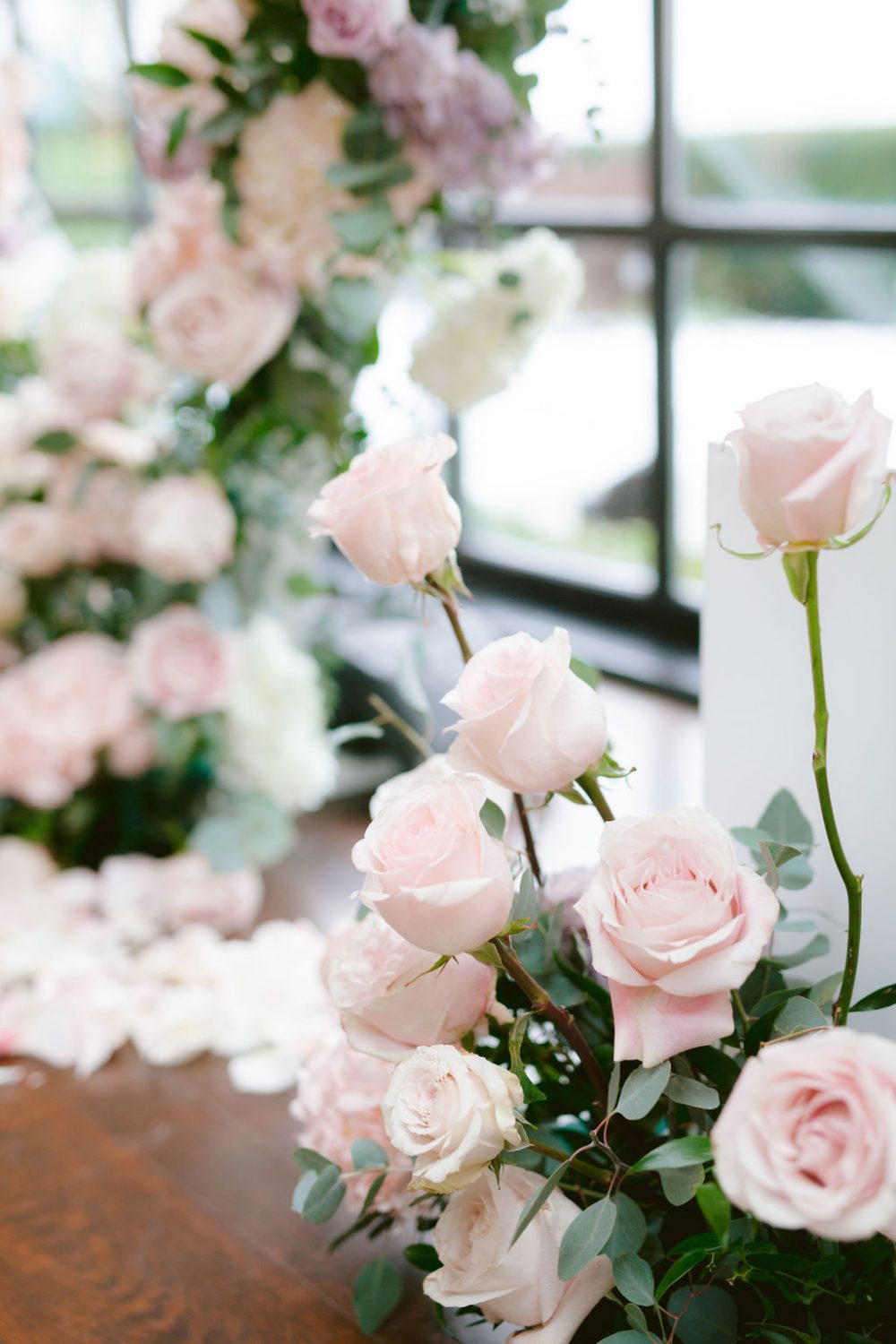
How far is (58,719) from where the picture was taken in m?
1.31

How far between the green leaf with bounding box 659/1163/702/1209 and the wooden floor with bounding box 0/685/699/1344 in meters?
0.26

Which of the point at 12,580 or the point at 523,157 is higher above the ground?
the point at 523,157

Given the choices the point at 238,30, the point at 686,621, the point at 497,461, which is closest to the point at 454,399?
the point at 238,30

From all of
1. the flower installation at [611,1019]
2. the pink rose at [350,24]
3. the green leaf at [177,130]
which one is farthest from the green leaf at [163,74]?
the flower installation at [611,1019]

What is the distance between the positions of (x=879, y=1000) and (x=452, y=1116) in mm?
187

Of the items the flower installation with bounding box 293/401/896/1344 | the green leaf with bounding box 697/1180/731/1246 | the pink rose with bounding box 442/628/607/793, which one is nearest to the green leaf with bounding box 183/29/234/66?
the flower installation with bounding box 293/401/896/1344

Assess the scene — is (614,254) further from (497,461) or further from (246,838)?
(246,838)

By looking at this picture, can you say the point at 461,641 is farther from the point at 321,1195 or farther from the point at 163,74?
the point at 163,74

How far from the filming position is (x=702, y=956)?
1.72 ft

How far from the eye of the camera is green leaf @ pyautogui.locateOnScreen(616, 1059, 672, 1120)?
0.55 meters

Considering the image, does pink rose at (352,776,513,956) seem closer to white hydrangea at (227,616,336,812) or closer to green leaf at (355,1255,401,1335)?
green leaf at (355,1255,401,1335)

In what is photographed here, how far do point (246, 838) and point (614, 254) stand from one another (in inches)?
37.7

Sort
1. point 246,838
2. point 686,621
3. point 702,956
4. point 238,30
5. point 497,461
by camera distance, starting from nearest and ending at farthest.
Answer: point 702,956 → point 238,30 → point 246,838 → point 686,621 → point 497,461

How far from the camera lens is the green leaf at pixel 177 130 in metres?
1.17
